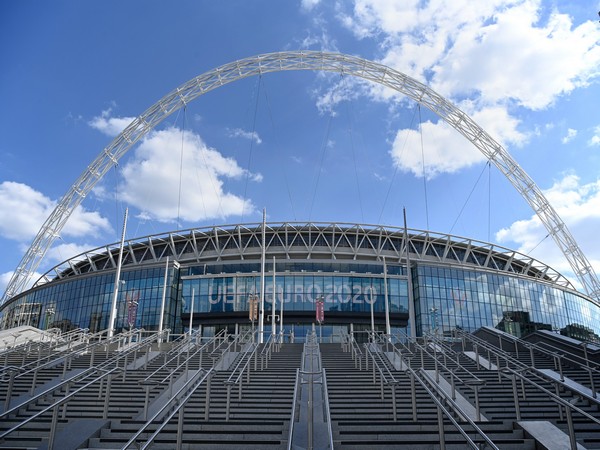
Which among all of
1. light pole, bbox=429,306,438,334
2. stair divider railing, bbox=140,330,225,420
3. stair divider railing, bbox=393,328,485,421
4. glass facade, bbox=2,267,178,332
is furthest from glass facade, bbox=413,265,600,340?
stair divider railing, bbox=140,330,225,420

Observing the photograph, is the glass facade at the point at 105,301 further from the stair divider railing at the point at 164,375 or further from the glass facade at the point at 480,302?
the stair divider railing at the point at 164,375

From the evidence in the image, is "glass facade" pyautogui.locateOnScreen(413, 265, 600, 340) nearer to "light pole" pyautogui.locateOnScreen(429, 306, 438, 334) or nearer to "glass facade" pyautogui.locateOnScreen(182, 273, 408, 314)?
"light pole" pyautogui.locateOnScreen(429, 306, 438, 334)

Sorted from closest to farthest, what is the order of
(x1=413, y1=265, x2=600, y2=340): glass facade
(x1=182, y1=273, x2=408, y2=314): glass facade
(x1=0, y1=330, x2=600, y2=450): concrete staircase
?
1. (x1=0, y1=330, x2=600, y2=450): concrete staircase
2. (x1=182, y1=273, x2=408, y2=314): glass facade
3. (x1=413, y1=265, x2=600, y2=340): glass facade

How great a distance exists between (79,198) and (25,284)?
16094mm

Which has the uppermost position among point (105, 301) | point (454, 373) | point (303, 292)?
point (303, 292)

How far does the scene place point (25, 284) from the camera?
236 ft

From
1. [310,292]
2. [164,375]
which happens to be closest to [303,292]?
[310,292]

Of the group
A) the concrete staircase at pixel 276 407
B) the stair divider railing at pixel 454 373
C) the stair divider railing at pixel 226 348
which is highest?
the stair divider railing at pixel 226 348

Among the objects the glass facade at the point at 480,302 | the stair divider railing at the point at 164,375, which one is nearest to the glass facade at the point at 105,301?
the glass facade at the point at 480,302

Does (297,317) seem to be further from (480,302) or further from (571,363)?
(571,363)

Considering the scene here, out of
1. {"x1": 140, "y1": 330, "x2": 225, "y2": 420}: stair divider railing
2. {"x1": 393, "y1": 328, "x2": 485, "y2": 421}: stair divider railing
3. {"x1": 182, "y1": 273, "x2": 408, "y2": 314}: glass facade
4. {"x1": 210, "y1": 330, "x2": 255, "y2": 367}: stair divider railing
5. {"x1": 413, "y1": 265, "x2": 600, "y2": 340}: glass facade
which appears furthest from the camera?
{"x1": 413, "y1": 265, "x2": 600, "y2": 340}: glass facade

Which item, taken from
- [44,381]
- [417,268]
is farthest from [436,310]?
[44,381]

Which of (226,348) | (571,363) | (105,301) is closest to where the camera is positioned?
(571,363)

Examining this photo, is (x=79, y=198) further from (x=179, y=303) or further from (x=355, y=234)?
(x=355, y=234)
